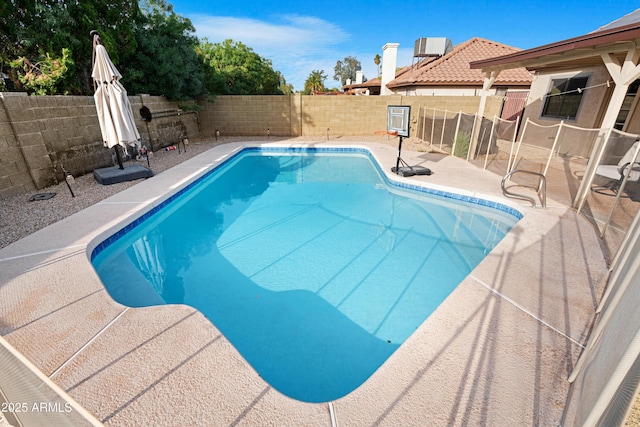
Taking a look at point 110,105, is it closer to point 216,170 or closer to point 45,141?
point 45,141

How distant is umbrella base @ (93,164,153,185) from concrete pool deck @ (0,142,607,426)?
3.44m

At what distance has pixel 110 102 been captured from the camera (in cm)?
688

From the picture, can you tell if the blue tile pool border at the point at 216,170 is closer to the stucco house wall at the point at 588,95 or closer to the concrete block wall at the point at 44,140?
the concrete block wall at the point at 44,140

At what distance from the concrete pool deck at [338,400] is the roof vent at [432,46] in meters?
19.5

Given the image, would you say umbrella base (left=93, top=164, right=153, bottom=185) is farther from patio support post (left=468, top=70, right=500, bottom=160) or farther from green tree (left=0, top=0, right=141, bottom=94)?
patio support post (left=468, top=70, right=500, bottom=160)

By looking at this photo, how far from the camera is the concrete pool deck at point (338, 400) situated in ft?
7.10

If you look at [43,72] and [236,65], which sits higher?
[236,65]

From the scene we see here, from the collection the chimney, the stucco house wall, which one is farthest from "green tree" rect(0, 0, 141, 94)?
the chimney

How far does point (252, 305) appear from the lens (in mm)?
4199

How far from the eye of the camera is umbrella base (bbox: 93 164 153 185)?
291 inches

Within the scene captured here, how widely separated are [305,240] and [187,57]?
11567 millimetres

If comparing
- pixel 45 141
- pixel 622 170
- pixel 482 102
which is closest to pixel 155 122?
pixel 45 141

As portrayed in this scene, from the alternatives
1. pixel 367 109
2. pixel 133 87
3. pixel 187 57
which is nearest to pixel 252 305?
pixel 133 87

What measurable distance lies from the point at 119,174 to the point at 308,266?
611 cm
